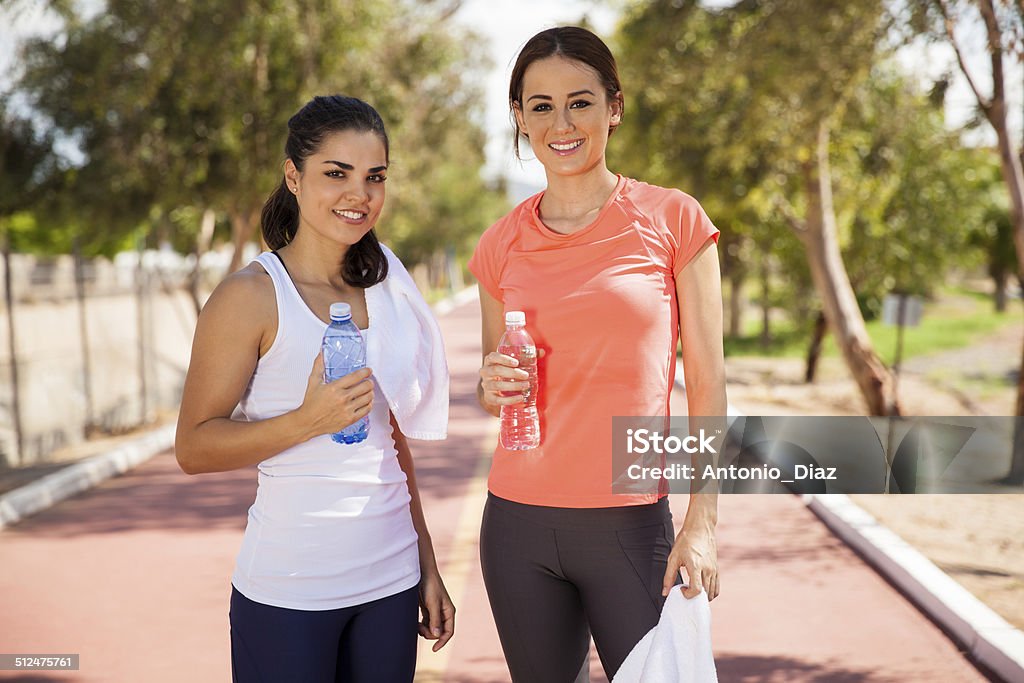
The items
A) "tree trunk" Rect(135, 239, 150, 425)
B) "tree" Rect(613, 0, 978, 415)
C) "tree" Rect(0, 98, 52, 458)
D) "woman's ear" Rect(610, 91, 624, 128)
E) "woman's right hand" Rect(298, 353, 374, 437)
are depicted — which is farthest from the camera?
"tree" Rect(0, 98, 52, 458)

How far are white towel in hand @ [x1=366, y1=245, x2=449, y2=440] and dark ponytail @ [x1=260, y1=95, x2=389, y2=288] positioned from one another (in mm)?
55

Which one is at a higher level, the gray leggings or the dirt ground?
the gray leggings

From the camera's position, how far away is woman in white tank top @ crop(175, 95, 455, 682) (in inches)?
94.7

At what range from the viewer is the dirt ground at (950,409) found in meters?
6.58

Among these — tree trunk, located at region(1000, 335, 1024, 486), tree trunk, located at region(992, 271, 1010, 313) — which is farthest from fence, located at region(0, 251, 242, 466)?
tree trunk, located at region(992, 271, 1010, 313)

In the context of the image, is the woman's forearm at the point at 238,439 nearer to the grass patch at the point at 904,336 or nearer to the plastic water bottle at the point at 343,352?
the plastic water bottle at the point at 343,352

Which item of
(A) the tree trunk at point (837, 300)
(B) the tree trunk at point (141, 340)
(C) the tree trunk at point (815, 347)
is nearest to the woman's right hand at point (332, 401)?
Answer: (B) the tree trunk at point (141, 340)

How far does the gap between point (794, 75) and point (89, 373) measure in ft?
31.6

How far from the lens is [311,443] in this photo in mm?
2461

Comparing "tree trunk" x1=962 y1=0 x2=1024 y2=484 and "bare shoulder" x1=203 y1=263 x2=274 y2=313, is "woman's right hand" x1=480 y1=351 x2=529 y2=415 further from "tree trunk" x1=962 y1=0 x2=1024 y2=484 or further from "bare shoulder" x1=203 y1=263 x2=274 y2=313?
"tree trunk" x1=962 y1=0 x2=1024 y2=484

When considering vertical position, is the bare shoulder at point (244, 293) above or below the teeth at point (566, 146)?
below

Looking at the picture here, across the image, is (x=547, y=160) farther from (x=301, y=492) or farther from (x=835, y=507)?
(x=835, y=507)

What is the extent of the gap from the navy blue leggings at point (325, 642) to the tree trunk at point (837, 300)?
40.8 feet

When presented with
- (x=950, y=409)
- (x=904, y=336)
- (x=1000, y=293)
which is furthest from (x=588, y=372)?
(x=1000, y=293)
